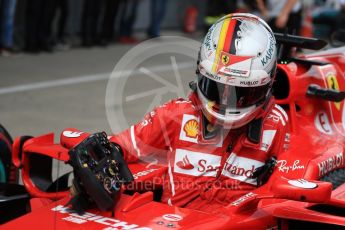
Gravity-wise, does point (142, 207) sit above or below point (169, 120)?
below

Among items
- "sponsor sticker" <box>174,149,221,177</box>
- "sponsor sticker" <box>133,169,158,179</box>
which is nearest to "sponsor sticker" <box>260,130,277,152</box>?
"sponsor sticker" <box>174,149,221,177</box>

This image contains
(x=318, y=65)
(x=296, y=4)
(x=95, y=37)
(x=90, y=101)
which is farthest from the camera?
(x=95, y=37)

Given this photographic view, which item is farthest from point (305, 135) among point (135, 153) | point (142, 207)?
point (142, 207)

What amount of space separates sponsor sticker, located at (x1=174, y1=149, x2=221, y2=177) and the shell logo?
0.30ft

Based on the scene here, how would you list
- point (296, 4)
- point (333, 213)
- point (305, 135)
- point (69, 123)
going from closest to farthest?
point (333, 213), point (305, 135), point (69, 123), point (296, 4)

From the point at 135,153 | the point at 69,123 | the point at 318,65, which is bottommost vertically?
the point at 69,123

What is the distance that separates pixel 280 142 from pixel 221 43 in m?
0.64

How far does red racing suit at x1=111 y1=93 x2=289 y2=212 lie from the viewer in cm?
394

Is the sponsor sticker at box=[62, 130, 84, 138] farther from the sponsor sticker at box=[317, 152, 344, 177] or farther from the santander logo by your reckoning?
the sponsor sticker at box=[317, 152, 344, 177]

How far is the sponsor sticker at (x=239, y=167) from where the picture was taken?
396 cm

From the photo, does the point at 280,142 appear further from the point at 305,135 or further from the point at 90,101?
the point at 90,101

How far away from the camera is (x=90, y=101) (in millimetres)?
8828

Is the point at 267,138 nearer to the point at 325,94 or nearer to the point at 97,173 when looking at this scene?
the point at 325,94

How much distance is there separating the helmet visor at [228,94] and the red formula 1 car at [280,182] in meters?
0.40
